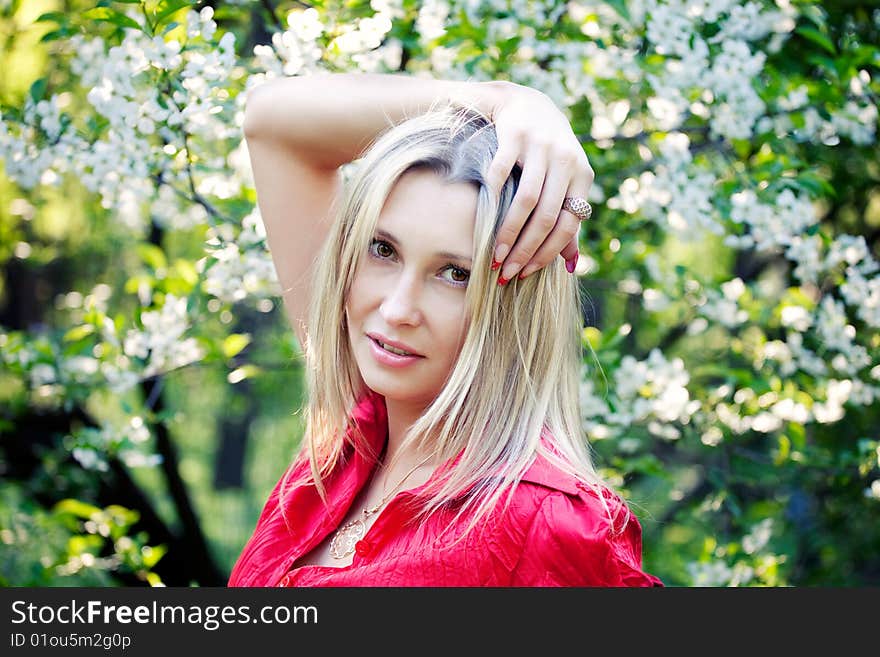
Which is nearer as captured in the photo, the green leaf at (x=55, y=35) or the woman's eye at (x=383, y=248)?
the woman's eye at (x=383, y=248)

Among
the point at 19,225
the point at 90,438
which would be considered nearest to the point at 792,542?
the point at 90,438

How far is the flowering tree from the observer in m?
2.21

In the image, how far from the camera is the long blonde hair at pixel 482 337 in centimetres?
138

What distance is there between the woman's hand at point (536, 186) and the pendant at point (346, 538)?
1.62 feet

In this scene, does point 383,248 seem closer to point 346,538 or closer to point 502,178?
point 502,178

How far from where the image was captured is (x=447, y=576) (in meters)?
1.34

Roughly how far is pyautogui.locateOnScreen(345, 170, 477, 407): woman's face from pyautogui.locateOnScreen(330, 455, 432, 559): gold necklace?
0.58 feet

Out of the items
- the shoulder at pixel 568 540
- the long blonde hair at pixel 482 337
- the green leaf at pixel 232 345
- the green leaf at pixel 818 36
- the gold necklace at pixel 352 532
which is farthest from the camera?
the green leaf at pixel 232 345

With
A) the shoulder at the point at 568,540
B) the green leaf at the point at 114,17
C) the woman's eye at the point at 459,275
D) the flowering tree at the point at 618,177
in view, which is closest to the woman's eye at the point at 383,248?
the woman's eye at the point at 459,275

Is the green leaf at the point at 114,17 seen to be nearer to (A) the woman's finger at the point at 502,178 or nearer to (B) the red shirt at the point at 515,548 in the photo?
(A) the woman's finger at the point at 502,178

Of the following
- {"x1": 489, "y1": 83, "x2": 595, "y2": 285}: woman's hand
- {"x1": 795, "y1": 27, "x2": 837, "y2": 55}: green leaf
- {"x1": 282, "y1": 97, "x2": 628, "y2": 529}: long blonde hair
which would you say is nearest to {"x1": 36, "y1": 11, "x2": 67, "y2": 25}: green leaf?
{"x1": 282, "y1": 97, "x2": 628, "y2": 529}: long blonde hair

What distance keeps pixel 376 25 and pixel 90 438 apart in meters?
1.37

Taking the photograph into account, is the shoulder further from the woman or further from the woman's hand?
the woman's hand

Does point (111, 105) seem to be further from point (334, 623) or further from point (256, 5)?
point (334, 623)
